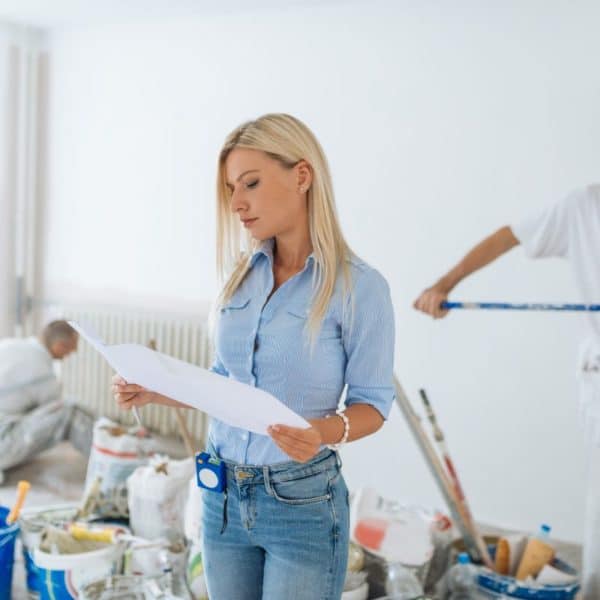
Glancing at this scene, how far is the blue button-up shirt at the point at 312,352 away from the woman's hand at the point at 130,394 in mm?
155

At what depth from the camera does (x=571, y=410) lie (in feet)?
10.8

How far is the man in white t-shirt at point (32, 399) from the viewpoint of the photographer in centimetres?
379

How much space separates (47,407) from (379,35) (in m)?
2.23

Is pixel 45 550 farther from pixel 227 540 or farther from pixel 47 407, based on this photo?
pixel 47 407

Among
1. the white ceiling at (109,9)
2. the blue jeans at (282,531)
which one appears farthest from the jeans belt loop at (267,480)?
the white ceiling at (109,9)

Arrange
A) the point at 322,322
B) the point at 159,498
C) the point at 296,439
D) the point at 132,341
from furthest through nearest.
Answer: the point at 132,341
the point at 159,498
the point at 322,322
the point at 296,439

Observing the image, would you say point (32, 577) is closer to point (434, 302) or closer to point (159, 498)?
point (159, 498)

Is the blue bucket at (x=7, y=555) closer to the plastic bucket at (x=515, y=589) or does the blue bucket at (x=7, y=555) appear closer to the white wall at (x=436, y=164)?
the plastic bucket at (x=515, y=589)

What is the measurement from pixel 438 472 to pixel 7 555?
1.24 metres

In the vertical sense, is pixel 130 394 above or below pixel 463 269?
below

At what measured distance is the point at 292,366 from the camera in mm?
1300

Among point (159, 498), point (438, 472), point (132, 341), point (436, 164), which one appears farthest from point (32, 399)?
point (438, 472)

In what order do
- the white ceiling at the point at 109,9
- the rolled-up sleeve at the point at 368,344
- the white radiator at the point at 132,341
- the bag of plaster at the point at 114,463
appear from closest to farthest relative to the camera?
1. the rolled-up sleeve at the point at 368,344
2. the bag of plaster at the point at 114,463
3. the white ceiling at the point at 109,9
4. the white radiator at the point at 132,341

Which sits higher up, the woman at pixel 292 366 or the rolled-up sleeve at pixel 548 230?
the rolled-up sleeve at pixel 548 230
